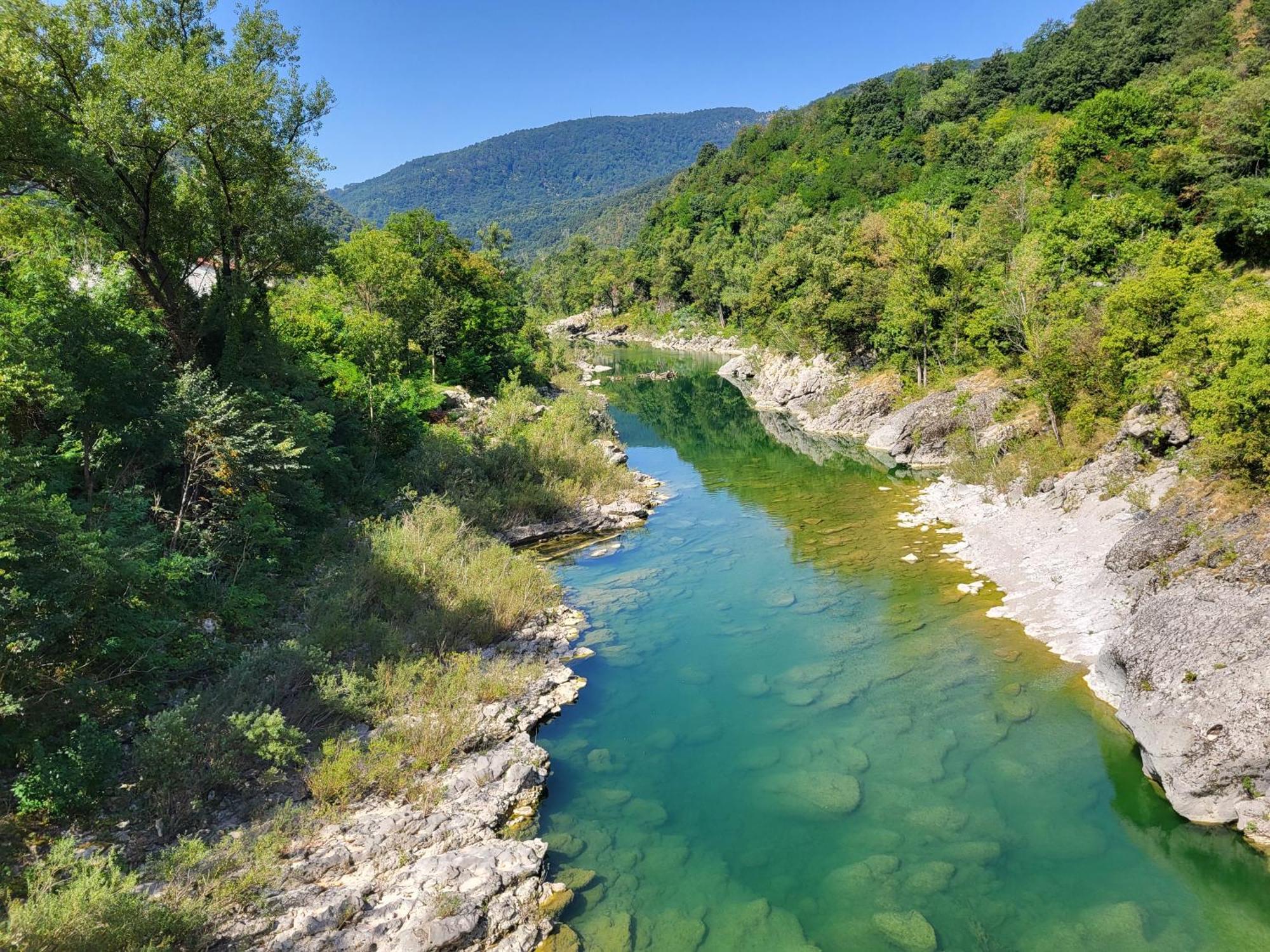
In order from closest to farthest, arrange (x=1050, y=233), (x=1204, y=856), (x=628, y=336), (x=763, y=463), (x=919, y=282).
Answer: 1. (x=1204, y=856)
2. (x=1050, y=233)
3. (x=763, y=463)
4. (x=919, y=282)
5. (x=628, y=336)

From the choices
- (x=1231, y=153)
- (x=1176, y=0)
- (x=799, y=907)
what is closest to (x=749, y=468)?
(x=799, y=907)

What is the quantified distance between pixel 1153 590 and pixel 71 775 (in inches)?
683

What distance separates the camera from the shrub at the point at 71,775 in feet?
25.6

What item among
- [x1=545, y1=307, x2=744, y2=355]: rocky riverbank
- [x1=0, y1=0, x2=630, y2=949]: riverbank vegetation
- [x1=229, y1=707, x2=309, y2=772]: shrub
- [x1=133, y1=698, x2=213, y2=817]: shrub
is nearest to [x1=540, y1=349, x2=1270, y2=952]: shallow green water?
[x1=0, y1=0, x2=630, y2=949]: riverbank vegetation

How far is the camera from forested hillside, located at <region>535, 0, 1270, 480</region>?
19.3 metres

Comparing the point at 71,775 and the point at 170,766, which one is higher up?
the point at 71,775

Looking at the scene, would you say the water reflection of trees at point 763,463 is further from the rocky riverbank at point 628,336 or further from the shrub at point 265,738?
the rocky riverbank at point 628,336

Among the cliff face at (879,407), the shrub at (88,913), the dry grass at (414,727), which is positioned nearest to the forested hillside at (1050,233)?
the cliff face at (879,407)

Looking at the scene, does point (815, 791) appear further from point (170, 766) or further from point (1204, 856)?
point (170, 766)

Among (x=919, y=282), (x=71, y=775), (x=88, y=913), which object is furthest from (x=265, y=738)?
(x=919, y=282)

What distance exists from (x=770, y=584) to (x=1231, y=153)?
3801 centimetres

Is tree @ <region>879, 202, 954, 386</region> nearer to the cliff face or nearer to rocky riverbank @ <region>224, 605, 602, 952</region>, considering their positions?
the cliff face

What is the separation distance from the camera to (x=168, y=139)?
14.2 meters

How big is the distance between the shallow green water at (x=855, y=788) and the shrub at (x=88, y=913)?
4285mm
